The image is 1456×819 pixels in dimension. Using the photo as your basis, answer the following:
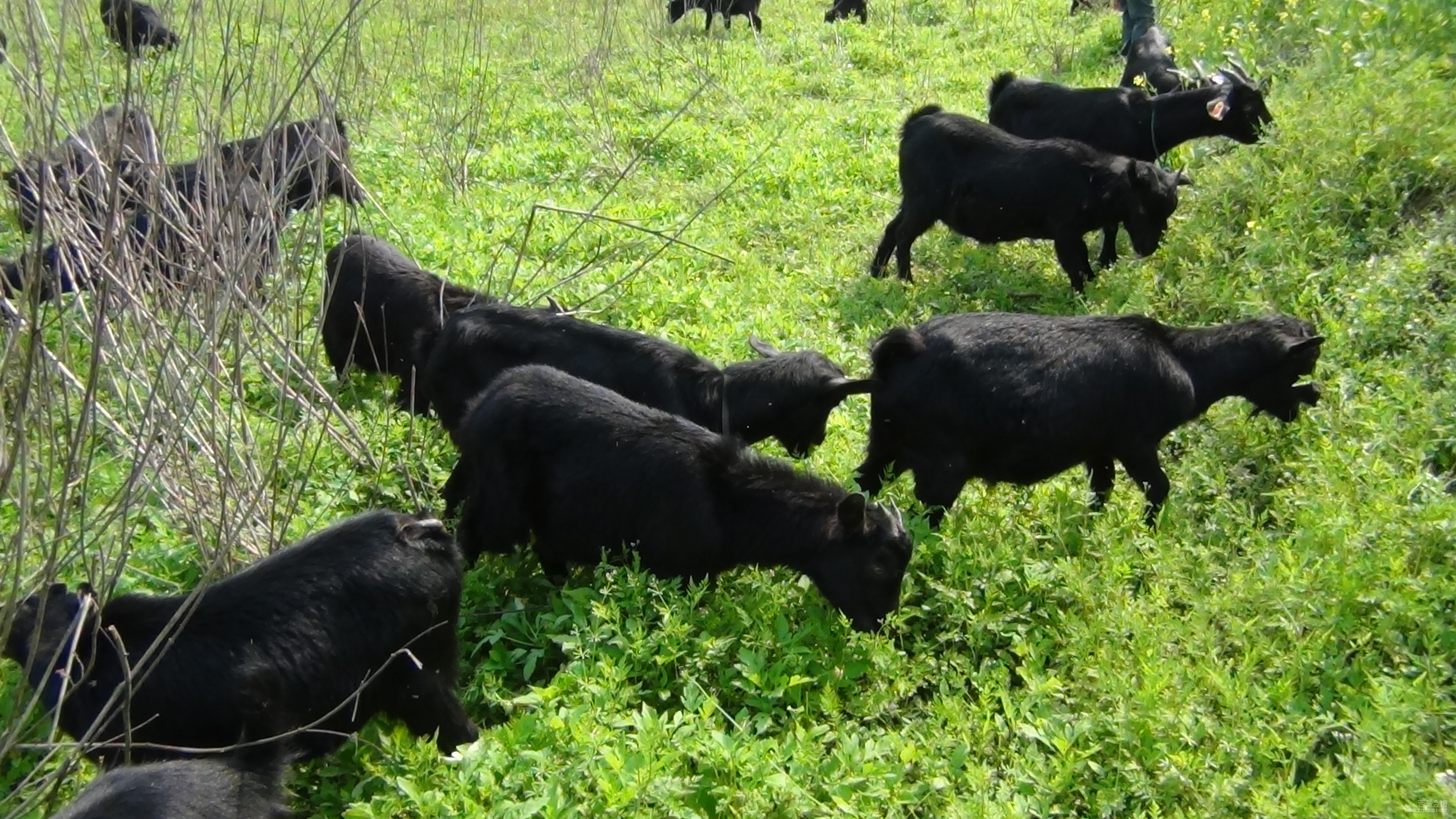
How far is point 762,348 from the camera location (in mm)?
6289

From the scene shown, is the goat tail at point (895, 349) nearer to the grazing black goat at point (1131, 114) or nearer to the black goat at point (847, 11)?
the grazing black goat at point (1131, 114)

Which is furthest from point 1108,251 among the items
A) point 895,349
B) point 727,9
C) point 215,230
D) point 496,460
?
point 727,9

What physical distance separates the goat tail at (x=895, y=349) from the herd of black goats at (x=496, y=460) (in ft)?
0.05

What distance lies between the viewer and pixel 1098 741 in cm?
391

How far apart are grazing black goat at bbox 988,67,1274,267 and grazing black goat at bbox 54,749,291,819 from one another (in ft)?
22.7

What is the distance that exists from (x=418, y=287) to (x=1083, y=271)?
448 cm

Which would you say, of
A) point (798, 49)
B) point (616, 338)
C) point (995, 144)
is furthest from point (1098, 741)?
point (798, 49)

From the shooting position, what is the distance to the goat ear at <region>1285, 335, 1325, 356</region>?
5387 millimetres

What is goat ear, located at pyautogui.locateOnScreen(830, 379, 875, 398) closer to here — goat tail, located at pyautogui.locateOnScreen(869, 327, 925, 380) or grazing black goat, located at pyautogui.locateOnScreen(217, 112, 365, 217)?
goat tail, located at pyautogui.locateOnScreen(869, 327, 925, 380)

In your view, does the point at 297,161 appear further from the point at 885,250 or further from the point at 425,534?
the point at 885,250

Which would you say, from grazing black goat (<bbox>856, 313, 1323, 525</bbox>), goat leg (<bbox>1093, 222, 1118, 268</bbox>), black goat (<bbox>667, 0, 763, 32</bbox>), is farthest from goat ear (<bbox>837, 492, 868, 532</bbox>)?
black goat (<bbox>667, 0, 763, 32</bbox>)

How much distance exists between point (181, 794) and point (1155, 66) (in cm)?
1047

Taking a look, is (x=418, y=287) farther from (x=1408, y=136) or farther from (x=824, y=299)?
(x=1408, y=136)

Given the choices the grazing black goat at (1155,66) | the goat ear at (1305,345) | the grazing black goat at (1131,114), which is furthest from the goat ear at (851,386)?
the grazing black goat at (1155,66)
